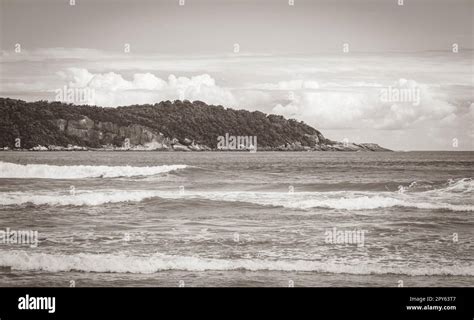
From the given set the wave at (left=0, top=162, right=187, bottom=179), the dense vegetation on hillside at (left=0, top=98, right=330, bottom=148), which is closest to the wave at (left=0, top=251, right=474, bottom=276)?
the dense vegetation on hillside at (left=0, top=98, right=330, bottom=148)

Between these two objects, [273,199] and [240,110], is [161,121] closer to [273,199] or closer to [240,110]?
[240,110]

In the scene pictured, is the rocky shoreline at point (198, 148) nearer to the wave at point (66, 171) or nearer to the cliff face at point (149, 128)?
the cliff face at point (149, 128)

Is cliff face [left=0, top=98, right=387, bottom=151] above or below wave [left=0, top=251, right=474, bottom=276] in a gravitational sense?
above

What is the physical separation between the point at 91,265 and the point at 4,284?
117cm

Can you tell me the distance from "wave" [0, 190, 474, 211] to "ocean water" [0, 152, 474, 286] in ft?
0.11

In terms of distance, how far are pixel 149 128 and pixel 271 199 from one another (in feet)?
13.4

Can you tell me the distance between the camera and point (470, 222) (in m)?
10.4

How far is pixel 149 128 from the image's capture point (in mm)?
14070

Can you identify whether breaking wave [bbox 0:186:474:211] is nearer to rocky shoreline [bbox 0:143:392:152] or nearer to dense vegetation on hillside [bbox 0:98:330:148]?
rocky shoreline [bbox 0:143:392:152]

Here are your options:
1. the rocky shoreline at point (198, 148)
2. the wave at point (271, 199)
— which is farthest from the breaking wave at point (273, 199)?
the rocky shoreline at point (198, 148)

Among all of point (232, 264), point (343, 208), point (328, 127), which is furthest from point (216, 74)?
point (232, 264)

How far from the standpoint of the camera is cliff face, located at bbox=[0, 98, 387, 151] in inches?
485

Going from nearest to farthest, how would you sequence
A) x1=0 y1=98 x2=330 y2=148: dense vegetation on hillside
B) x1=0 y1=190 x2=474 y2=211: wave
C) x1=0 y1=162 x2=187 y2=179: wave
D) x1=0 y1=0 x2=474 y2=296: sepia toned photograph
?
x1=0 y1=0 x2=474 y2=296: sepia toned photograph → x1=0 y1=190 x2=474 y2=211: wave → x1=0 y1=98 x2=330 y2=148: dense vegetation on hillside → x1=0 y1=162 x2=187 y2=179: wave

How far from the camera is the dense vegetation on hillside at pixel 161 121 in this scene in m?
12.2
